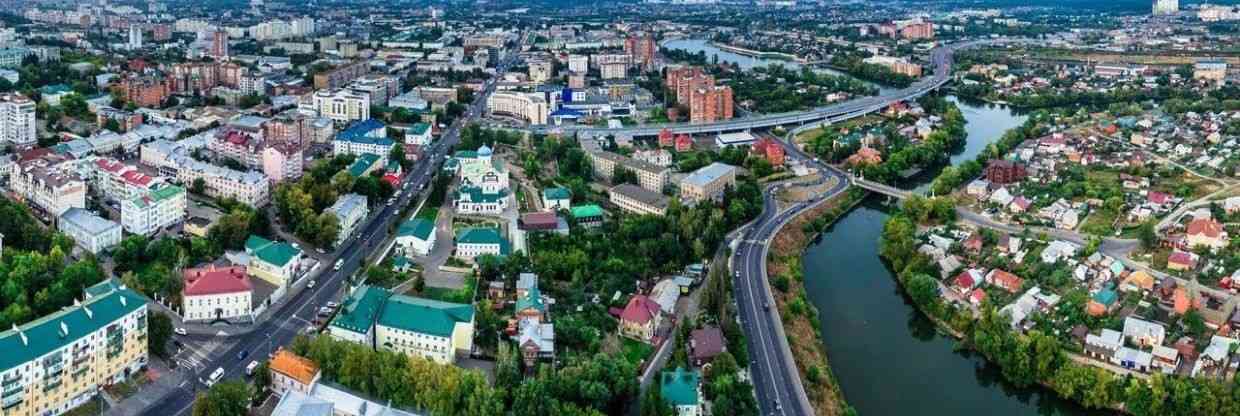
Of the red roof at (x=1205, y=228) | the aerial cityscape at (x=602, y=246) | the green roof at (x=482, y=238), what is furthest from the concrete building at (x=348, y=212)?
the red roof at (x=1205, y=228)

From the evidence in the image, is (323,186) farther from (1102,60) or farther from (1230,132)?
(1102,60)

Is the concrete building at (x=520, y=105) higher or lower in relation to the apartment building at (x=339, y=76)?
lower

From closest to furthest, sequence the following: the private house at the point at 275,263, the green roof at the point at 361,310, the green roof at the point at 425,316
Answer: the green roof at the point at 425,316 < the green roof at the point at 361,310 < the private house at the point at 275,263

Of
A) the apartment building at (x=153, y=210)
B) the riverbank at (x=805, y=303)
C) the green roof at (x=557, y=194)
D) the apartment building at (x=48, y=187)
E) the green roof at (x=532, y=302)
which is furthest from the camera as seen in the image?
the green roof at (x=557, y=194)

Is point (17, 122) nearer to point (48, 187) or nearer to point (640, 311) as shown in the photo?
point (48, 187)

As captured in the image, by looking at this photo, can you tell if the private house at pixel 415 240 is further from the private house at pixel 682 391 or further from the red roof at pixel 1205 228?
the red roof at pixel 1205 228

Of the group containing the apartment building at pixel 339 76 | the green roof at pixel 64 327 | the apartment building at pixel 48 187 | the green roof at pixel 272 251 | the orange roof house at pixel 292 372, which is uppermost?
the apartment building at pixel 339 76

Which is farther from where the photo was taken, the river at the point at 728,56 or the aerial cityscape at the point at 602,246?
the river at the point at 728,56

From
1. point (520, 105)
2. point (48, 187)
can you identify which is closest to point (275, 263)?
point (48, 187)
